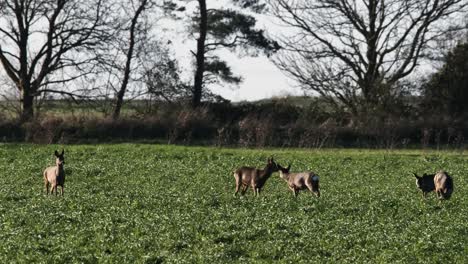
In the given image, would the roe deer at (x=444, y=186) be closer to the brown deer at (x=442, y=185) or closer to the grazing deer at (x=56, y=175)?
the brown deer at (x=442, y=185)

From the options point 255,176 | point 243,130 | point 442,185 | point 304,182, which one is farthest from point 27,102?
point 442,185

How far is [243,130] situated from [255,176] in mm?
27211

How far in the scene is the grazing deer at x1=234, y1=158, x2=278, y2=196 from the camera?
24656 millimetres

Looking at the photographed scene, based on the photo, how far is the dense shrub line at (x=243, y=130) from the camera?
5012 centimetres

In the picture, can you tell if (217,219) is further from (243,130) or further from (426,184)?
(243,130)

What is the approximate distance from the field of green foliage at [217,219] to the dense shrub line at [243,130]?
54.7 feet

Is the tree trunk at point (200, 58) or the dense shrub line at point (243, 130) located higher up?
the tree trunk at point (200, 58)

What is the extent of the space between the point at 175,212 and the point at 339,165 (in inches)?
640

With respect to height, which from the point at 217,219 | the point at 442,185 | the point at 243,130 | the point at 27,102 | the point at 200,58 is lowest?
the point at 217,219

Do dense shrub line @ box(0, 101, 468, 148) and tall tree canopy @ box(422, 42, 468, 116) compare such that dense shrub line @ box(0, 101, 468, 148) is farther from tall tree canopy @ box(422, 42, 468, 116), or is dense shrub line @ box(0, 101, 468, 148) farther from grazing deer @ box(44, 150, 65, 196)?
grazing deer @ box(44, 150, 65, 196)

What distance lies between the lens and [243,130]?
51875 mm

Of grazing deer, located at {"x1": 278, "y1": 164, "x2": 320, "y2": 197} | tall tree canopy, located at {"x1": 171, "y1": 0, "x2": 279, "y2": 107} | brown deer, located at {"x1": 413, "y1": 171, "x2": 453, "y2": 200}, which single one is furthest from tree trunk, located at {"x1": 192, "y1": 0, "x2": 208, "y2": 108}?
brown deer, located at {"x1": 413, "y1": 171, "x2": 453, "y2": 200}

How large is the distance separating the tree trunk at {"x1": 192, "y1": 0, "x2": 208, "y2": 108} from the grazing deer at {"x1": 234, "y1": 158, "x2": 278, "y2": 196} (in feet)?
115

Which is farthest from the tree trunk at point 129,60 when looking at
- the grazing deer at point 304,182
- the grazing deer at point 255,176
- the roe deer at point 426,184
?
the roe deer at point 426,184
